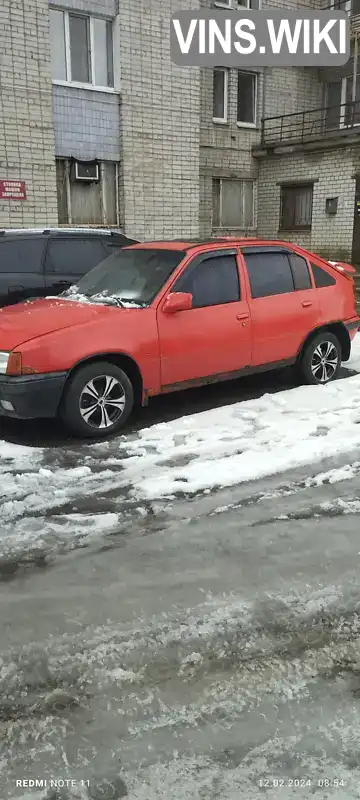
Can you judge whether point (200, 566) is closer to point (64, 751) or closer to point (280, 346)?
point (64, 751)

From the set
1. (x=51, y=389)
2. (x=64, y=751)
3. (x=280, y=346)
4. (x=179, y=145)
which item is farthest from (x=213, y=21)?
(x=64, y=751)

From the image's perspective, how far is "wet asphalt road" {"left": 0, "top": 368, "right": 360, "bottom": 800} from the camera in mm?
1910

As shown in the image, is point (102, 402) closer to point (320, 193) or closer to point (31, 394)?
point (31, 394)

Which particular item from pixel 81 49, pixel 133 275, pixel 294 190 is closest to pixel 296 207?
pixel 294 190

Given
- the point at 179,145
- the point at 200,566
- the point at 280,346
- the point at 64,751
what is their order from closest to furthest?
the point at 64,751
the point at 200,566
the point at 280,346
the point at 179,145

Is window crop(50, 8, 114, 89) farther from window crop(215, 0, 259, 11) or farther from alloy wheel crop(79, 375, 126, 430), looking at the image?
alloy wheel crop(79, 375, 126, 430)

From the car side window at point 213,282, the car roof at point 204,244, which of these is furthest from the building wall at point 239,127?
the car side window at point 213,282

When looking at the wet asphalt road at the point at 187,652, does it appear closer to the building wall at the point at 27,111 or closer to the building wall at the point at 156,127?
the building wall at the point at 27,111

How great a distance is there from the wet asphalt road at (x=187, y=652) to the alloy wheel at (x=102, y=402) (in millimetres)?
1262

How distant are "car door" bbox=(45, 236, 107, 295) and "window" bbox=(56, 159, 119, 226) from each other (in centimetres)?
566

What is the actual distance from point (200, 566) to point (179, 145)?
43.8 feet

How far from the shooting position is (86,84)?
513 inches

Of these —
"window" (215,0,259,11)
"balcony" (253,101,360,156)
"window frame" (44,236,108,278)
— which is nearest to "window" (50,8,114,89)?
"window" (215,0,259,11)

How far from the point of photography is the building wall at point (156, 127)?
13391mm
